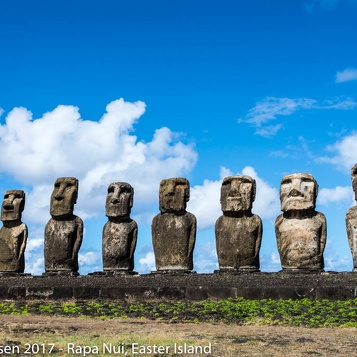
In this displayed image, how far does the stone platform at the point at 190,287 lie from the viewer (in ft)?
41.4

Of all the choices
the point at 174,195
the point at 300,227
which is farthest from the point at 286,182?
the point at 174,195

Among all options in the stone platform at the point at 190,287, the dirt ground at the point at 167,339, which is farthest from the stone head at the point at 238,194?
the dirt ground at the point at 167,339

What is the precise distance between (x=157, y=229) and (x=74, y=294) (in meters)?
3.53

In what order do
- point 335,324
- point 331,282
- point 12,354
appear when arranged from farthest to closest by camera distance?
point 331,282
point 335,324
point 12,354

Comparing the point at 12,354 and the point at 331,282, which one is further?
the point at 331,282

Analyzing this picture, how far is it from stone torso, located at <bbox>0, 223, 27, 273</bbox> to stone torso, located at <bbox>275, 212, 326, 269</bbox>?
7.12 metres

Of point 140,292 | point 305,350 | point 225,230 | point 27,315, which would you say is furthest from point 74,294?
point 305,350

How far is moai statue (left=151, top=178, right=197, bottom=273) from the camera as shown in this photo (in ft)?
54.8

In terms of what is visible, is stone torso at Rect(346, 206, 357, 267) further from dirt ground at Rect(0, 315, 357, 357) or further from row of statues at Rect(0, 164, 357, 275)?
dirt ground at Rect(0, 315, 357, 357)

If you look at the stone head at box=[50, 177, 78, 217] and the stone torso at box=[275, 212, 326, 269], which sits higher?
the stone head at box=[50, 177, 78, 217]

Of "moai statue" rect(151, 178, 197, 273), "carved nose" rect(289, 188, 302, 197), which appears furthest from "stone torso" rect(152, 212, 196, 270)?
"carved nose" rect(289, 188, 302, 197)

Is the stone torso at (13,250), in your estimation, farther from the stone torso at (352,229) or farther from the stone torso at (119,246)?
the stone torso at (352,229)

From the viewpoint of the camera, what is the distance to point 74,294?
14203 millimetres

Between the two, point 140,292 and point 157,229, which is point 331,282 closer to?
point 140,292
